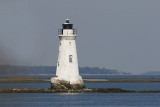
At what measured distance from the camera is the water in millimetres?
72312

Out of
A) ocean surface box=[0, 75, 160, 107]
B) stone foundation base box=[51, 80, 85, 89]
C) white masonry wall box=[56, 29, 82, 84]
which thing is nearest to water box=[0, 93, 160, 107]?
ocean surface box=[0, 75, 160, 107]

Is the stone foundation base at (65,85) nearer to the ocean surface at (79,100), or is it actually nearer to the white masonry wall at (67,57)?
the white masonry wall at (67,57)

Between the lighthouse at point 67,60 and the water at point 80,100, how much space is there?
1504mm

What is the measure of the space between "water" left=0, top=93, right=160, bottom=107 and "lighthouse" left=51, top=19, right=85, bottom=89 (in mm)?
1504

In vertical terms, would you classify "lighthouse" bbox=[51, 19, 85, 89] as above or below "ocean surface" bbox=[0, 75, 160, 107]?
above

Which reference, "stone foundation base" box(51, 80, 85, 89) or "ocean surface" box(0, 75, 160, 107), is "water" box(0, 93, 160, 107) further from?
"stone foundation base" box(51, 80, 85, 89)

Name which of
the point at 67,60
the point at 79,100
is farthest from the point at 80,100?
the point at 67,60

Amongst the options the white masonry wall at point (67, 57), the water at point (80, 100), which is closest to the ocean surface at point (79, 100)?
the water at point (80, 100)

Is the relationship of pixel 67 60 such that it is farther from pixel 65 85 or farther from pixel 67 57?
pixel 65 85

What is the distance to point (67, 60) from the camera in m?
83.2

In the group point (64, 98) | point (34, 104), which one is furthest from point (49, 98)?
point (34, 104)

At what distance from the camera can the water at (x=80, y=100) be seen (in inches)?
2847

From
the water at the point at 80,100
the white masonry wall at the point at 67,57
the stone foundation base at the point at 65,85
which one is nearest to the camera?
the water at the point at 80,100

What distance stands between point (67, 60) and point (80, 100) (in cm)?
740
